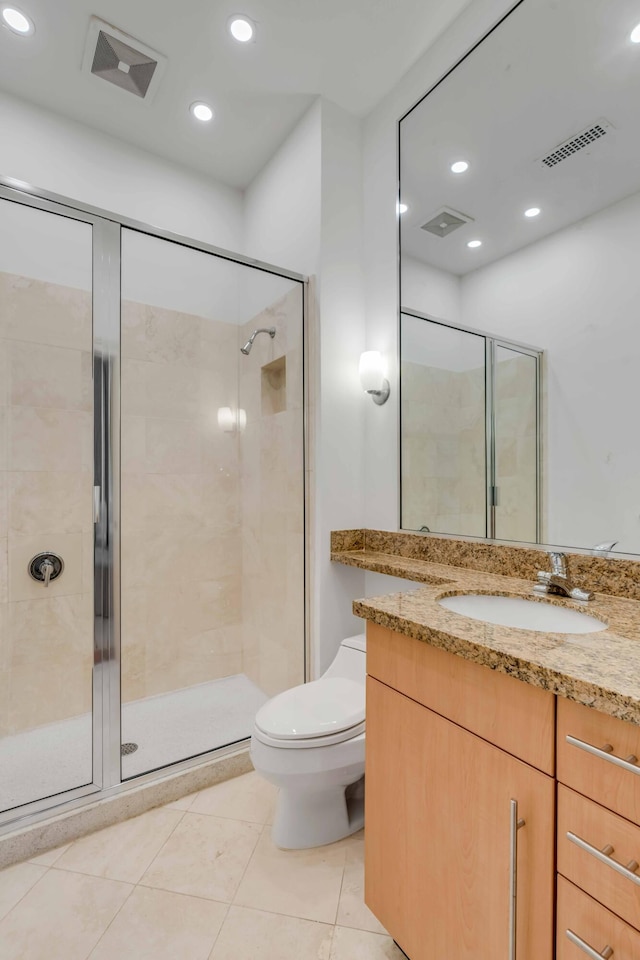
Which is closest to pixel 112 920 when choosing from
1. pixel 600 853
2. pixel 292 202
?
pixel 600 853

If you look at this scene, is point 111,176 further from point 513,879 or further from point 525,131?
point 513,879

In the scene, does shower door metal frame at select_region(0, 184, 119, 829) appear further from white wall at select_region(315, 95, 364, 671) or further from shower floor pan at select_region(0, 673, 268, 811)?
white wall at select_region(315, 95, 364, 671)

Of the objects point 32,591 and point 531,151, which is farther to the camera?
point 32,591

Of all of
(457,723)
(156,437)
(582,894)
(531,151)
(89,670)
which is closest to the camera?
(582,894)

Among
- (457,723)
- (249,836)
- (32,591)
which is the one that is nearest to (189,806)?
(249,836)

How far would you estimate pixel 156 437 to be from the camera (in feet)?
7.20

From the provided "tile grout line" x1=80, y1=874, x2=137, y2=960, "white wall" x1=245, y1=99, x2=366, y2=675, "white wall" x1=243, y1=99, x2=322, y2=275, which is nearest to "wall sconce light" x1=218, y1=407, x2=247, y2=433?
"white wall" x1=245, y1=99, x2=366, y2=675

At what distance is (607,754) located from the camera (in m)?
0.63

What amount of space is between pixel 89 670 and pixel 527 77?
8.82 feet

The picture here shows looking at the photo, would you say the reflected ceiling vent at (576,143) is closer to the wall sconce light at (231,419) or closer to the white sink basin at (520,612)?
the white sink basin at (520,612)

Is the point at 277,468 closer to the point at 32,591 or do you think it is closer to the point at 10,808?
the point at 32,591

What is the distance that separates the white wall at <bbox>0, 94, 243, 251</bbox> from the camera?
6.84 ft

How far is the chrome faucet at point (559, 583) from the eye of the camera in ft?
3.94

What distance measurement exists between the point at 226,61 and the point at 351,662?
2.47 m
